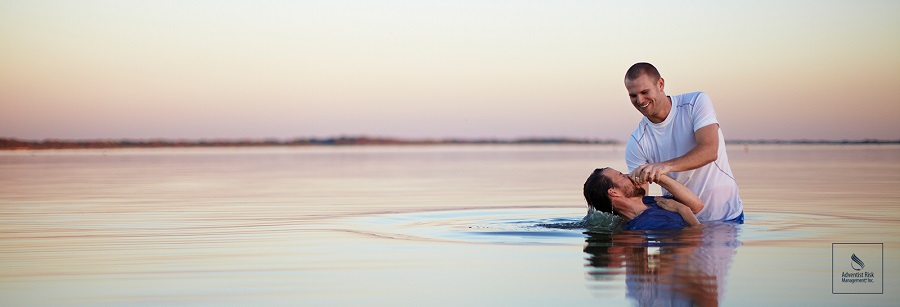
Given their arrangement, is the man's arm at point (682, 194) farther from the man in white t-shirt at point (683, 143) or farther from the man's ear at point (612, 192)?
the man's ear at point (612, 192)

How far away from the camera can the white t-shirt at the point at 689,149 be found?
418 inches

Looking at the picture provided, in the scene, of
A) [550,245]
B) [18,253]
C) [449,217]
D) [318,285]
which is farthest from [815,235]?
[18,253]

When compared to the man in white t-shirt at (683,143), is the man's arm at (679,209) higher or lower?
lower

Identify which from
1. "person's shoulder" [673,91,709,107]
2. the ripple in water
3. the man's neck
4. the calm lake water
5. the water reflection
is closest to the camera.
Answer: the water reflection

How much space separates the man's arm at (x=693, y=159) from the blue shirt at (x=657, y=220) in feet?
1.73

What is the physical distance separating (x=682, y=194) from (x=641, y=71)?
125 cm

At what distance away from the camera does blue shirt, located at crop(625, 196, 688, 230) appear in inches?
406

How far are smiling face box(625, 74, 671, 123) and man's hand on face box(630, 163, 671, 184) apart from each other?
80 cm

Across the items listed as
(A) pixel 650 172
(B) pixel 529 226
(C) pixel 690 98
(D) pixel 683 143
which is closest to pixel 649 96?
(C) pixel 690 98

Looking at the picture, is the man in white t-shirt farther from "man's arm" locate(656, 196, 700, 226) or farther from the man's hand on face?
"man's arm" locate(656, 196, 700, 226)

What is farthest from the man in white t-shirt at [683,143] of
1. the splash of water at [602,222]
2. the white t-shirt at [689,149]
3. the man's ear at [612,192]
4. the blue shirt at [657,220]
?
the splash of water at [602,222]

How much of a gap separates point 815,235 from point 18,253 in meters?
7.11

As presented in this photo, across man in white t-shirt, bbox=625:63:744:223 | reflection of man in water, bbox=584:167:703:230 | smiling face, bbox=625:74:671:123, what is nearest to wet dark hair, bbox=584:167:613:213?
reflection of man in water, bbox=584:167:703:230

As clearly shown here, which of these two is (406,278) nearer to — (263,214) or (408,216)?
(408,216)
